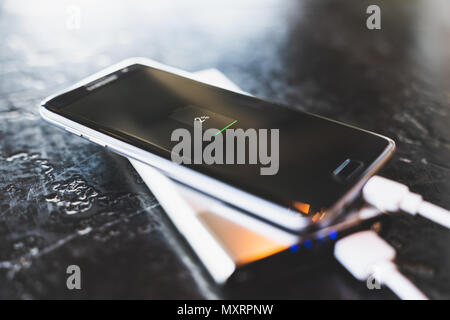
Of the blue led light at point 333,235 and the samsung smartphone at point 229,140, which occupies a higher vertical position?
the samsung smartphone at point 229,140

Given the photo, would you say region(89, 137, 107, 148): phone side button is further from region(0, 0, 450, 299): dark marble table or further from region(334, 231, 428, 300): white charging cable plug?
region(334, 231, 428, 300): white charging cable plug

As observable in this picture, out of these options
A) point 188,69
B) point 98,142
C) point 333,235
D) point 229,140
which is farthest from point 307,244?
point 188,69

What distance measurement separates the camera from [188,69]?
0.70 metres

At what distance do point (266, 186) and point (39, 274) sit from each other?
21cm

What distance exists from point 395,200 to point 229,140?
0.57ft

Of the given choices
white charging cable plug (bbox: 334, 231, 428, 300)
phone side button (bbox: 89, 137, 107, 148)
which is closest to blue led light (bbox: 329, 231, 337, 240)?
white charging cable plug (bbox: 334, 231, 428, 300)

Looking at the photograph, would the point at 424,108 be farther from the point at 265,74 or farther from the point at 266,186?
the point at 266,186

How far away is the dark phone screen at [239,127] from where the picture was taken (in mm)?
371

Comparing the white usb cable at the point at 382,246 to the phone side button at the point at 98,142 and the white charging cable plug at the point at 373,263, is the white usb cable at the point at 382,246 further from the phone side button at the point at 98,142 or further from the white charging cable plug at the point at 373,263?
the phone side button at the point at 98,142

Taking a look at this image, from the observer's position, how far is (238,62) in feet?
2.39

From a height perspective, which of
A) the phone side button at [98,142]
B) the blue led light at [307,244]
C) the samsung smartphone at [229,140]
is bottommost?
the blue led light at [307,244]

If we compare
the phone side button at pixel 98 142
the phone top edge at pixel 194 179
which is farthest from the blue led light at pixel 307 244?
the phone side button at pixel 98 142

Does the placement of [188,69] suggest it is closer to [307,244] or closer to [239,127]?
[239,127]

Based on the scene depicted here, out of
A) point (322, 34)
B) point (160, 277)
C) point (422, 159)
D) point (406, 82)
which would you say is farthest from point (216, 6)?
point (160, 277)
